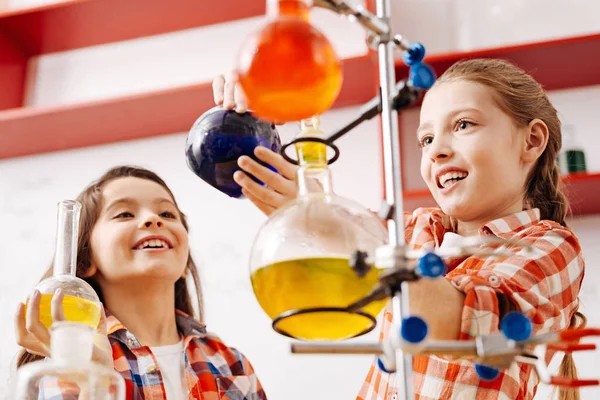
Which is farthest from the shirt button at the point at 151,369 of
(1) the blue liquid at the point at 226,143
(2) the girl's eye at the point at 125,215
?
(1) the blue liquid at the point at 226,143

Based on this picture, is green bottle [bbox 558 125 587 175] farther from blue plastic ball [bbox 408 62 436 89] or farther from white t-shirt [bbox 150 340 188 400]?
blue plastic ball [bbox 408 62 436 89]

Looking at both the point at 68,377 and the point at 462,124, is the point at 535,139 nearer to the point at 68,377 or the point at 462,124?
the point at 462,124

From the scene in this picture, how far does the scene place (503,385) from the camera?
115cm

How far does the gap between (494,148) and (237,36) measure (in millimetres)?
1324

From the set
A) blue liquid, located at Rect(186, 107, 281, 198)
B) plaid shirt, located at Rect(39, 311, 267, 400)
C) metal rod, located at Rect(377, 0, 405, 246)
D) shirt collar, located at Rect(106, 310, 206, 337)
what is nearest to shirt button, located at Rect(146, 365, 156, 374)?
plaid shirt, located at Rect(39, 311, 267, 400)

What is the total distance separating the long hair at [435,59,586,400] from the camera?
1391mm

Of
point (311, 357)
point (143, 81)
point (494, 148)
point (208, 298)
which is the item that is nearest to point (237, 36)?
point (143, 81)

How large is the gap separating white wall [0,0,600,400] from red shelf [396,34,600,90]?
0.07 metres

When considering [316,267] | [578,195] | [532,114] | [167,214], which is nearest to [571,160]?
[578,195]

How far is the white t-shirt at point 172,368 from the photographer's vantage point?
5.55ft

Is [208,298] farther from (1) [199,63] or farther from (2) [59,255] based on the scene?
(2) [59,255]

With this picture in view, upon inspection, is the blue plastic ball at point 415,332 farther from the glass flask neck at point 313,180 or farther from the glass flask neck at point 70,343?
the glass flask neck at point 70,343

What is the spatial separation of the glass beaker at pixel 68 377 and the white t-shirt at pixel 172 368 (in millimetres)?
861

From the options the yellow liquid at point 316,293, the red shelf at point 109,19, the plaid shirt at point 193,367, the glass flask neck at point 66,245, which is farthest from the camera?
the red shelf at point 109,19
